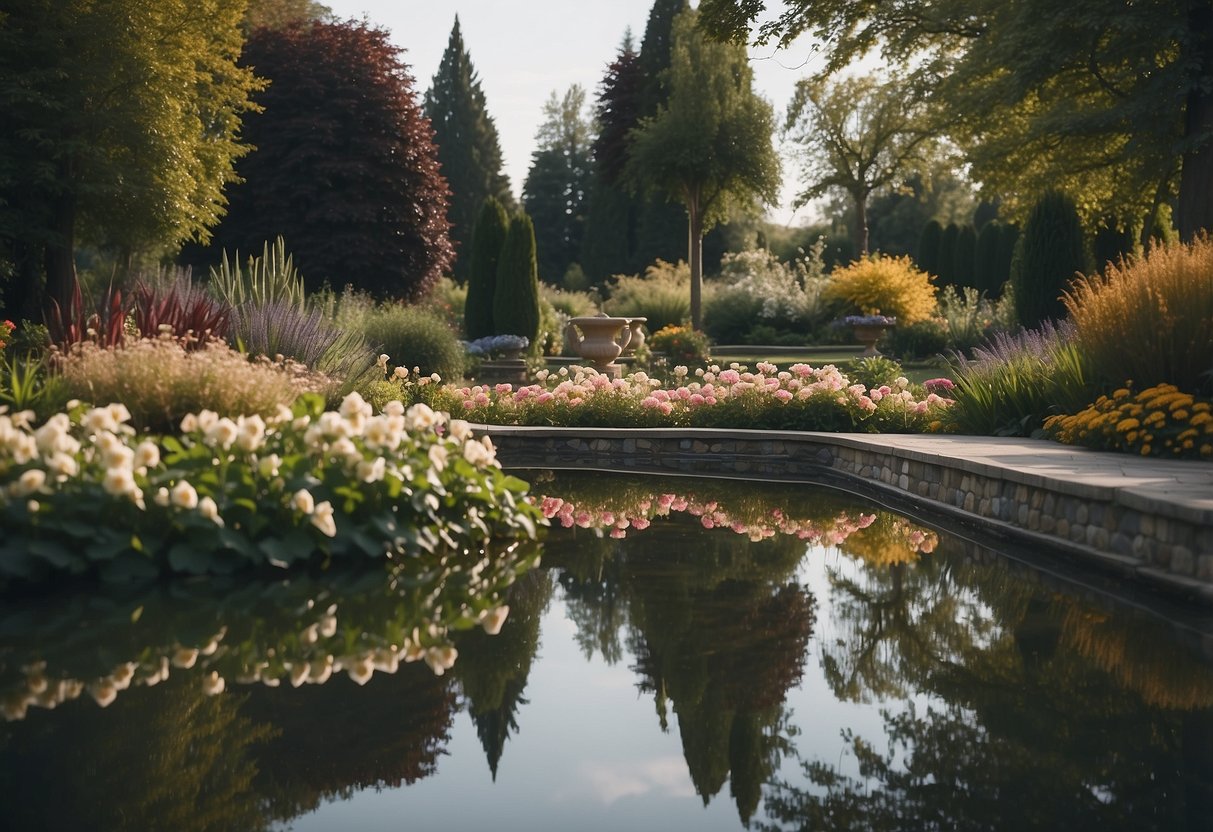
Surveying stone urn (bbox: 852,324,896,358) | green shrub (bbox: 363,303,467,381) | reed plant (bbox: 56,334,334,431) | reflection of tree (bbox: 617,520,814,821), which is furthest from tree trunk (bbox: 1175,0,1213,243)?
reed plant (bbox: 56,334,334,431)

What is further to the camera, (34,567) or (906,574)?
(906,574)

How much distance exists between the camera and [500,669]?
4082mm

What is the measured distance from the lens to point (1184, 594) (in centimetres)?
498

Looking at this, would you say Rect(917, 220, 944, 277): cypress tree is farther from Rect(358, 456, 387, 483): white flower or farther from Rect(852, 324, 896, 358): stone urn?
Rect(358, 456, 387, 483): white flower

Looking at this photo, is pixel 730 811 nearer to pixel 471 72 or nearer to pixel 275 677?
pixel 275 677

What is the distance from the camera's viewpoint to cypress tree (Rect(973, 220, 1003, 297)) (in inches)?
1164

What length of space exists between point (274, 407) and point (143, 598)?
85.2 inches

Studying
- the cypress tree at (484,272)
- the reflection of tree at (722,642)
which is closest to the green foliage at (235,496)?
the reflection of tree at (722,642)

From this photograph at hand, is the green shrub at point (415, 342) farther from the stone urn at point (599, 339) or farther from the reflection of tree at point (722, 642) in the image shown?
the reflection of tree at point (722, 642)

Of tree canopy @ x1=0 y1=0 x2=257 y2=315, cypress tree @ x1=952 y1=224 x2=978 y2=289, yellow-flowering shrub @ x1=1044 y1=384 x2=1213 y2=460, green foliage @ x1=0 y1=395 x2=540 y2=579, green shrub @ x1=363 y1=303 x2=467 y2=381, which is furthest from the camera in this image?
cypress tree @ x1=952 y1=224 x2=978 y2=289

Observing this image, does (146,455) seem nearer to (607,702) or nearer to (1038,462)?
(607,702)

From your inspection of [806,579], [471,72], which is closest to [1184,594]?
[806,579]

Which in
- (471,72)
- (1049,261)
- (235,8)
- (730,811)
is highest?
(471,72)

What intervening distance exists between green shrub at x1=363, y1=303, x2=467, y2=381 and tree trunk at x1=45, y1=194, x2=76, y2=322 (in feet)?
14.3
